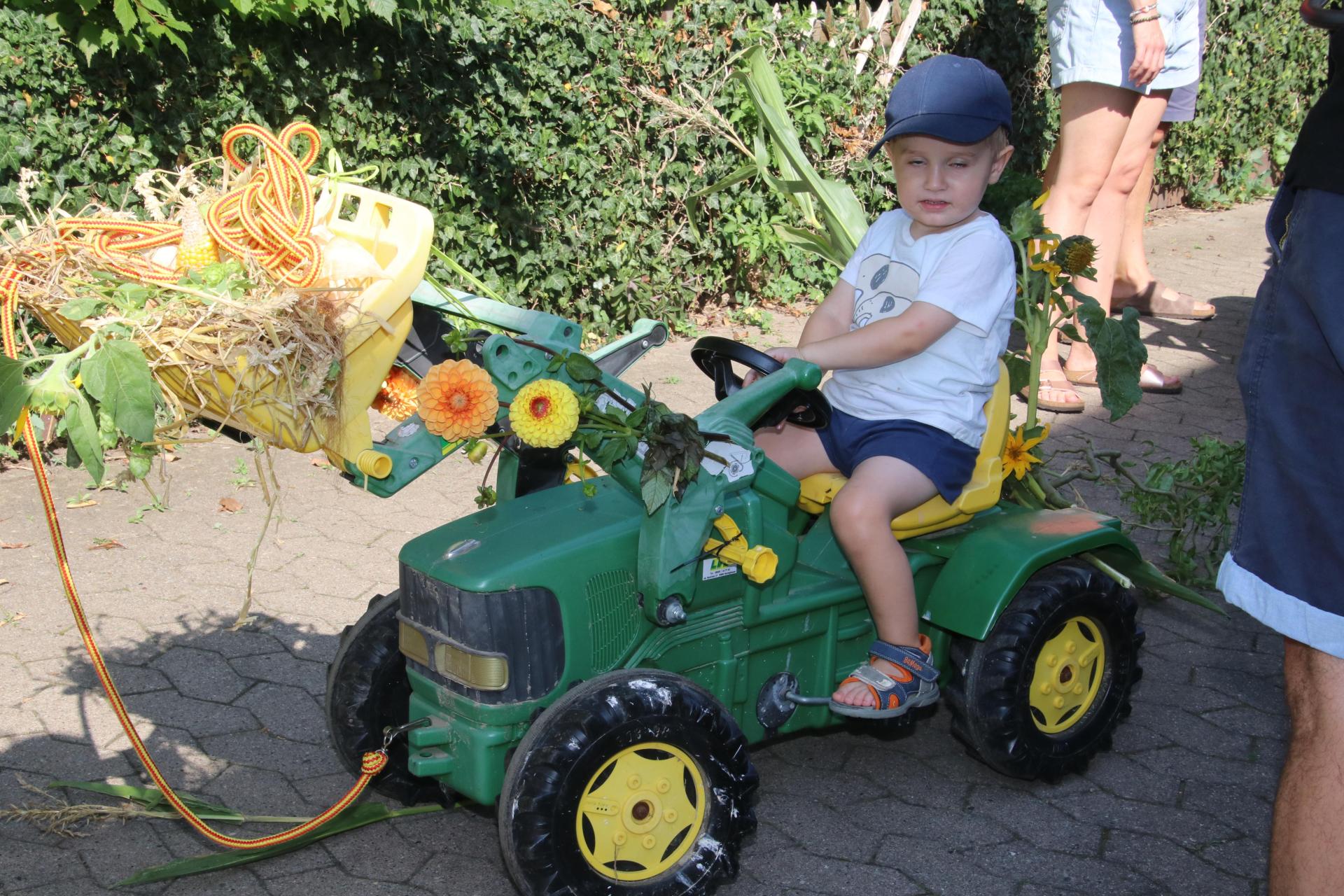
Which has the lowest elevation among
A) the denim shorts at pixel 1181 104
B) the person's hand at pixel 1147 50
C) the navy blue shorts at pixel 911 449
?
the navy blue shorts at pixel 911 449

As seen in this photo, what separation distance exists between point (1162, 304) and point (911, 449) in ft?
16.5

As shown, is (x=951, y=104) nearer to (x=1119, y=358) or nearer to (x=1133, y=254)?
(x=1119, y=358)

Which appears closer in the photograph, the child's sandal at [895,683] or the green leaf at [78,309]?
the green leaf at [78,309]

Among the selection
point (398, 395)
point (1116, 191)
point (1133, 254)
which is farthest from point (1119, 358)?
point (1133, 254)

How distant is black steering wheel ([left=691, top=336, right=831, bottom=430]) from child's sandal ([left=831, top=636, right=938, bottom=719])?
1.81 feet

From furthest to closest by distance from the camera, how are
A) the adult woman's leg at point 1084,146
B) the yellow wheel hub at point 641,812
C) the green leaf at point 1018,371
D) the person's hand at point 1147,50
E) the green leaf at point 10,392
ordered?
the adult woman's leg at point 1084,146 → the person's hand at point 1147,50 → the green leaf at point 1018,371 → the yellow wheel hub at point 641,812 → the green leaf at point 10,392

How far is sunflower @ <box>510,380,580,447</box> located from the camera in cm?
240

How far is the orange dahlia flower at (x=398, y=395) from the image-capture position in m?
2.68

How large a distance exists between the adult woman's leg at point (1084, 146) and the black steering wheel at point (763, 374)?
2840 mm

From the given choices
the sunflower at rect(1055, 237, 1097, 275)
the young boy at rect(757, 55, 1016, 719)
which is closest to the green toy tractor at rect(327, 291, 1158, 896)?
the young boy at rect(757, 55, 1016, 719)

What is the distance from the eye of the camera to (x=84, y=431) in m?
2.07

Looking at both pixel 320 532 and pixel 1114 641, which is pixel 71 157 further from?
pixel 1114 641

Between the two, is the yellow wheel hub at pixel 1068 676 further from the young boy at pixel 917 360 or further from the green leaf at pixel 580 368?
the green leaf at pixel 580 368

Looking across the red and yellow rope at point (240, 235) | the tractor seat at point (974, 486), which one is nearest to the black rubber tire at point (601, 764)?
the tractor seat at point (974, 486)
